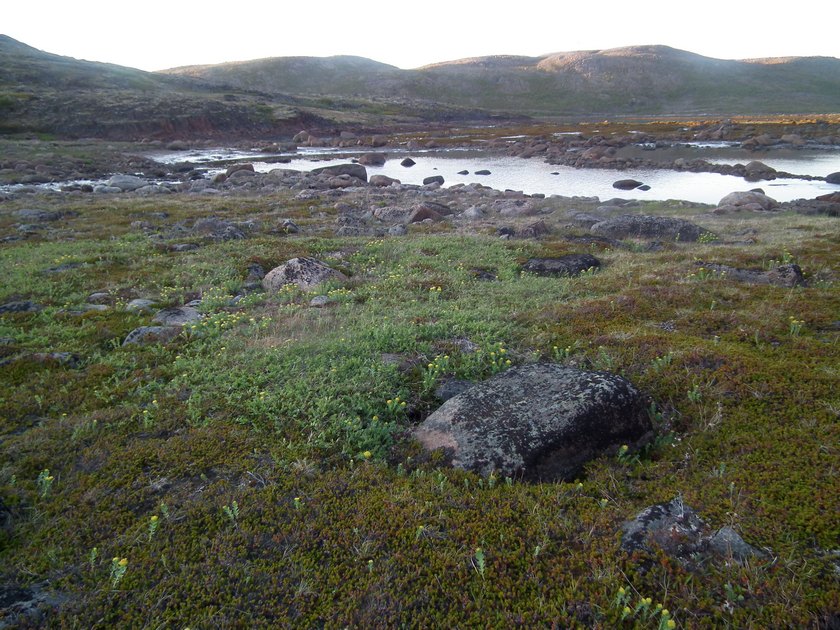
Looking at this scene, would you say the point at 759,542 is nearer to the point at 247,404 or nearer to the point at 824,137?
the point at 247,404

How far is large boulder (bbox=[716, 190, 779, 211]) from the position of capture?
2858cm

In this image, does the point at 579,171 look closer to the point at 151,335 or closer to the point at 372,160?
the point at 372,160

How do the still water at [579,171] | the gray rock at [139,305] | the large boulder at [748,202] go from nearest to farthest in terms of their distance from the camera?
the gray rock at [139,305] → the large boulder at [748,202] → the still water at [579,171]

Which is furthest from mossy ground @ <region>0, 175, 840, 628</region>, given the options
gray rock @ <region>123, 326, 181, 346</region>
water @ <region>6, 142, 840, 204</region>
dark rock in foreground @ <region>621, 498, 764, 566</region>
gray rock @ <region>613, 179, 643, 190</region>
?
gray rock @ <region>613, 179, 643, 190</region>

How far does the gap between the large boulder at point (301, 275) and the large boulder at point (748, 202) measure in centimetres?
2594

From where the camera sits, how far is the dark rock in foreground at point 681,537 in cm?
417

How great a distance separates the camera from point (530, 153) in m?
69.7

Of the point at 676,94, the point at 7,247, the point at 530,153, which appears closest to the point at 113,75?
the point at 530,153

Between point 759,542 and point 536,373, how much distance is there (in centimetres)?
319

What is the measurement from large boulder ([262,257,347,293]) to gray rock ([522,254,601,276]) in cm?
559

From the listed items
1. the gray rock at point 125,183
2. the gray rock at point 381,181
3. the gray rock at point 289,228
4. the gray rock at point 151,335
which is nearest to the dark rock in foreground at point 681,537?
the gray rock at point 151,335

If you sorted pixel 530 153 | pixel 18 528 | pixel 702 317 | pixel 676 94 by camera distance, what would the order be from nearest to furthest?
pixel 18 528 < pixel 702 317 < pixel 530 153 < pixel 676 94

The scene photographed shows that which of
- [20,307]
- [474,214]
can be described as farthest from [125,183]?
[20,307]

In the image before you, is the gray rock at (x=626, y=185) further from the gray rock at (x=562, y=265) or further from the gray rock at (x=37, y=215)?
the gray rock at (x=37, y=215)
